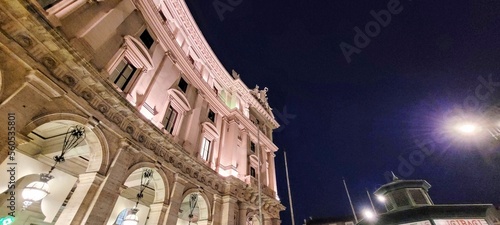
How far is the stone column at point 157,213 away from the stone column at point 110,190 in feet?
8.03

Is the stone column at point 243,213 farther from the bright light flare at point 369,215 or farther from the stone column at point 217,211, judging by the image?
the bright light flare at point 369,215

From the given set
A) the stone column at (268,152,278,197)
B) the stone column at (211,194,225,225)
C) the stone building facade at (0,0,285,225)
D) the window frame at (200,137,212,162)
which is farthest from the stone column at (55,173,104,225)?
the stone column at (268,152,278,197)

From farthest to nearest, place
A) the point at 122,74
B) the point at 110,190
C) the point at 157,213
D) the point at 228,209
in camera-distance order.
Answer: the point at 228,209, the point at 122,74, the point at 157,213, the point at 110,190

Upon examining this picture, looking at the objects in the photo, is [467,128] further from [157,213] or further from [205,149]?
[205,149]

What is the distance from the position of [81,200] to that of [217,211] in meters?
8.15

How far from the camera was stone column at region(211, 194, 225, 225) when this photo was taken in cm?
1395

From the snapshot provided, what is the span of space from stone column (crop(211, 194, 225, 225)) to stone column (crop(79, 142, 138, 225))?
6.43 m

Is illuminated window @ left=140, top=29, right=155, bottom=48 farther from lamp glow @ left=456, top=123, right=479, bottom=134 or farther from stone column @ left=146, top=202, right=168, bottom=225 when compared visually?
lamp glow @ left=456, top=123, right=479, bottom=134

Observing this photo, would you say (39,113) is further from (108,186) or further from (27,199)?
(108,186)

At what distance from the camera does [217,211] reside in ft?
47.2

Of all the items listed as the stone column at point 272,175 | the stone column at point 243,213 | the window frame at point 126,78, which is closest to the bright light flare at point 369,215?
the stone column at point 243,213

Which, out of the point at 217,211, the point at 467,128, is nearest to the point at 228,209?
the point at 217,211

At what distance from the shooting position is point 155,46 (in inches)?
603

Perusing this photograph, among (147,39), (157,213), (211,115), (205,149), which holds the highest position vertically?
(147,39)
